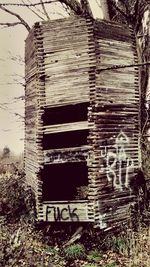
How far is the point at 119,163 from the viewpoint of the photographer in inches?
496

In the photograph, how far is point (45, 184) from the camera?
14125 millimetres

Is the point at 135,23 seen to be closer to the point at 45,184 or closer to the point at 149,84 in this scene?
the point at 149,84

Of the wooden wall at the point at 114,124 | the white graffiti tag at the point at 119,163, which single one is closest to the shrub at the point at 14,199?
the wooden wall at the point at 114,124

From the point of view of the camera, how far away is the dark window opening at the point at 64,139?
14336 mm

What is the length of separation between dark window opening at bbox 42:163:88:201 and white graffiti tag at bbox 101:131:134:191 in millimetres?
2695

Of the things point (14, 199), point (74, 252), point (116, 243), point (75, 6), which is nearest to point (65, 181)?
point (14, 199)

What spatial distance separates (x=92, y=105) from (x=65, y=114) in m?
2.49

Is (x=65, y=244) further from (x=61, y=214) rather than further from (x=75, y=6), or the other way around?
(x=75, y=6)

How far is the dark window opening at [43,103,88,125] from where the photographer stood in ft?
46.3

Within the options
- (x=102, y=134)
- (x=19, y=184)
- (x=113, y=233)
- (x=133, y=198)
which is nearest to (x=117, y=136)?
(x=102, y=134)

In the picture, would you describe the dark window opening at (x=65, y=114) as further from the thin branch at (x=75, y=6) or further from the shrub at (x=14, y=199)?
the thin branch at (x=75, y=6)

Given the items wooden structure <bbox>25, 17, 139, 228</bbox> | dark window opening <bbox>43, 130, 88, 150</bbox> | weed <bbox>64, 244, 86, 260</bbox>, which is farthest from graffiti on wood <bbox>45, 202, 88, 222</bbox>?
dark window opening <bbox>43, 130, 88, 150</bbox>

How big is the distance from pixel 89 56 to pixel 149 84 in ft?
19.8

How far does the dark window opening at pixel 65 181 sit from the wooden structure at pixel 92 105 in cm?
114
